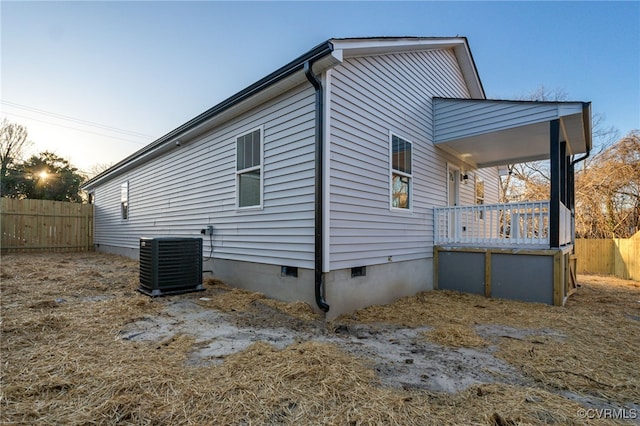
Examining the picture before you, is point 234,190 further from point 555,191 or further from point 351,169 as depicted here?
point 555,191

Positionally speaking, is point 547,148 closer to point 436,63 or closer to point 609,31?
point 436,63

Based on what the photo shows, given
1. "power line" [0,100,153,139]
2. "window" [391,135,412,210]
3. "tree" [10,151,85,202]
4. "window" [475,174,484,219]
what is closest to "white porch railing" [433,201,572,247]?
"window" [391,135,412,210]

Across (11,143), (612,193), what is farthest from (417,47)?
(11,143)

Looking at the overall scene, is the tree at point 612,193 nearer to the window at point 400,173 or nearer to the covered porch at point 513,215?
the covered porch at point 513,215

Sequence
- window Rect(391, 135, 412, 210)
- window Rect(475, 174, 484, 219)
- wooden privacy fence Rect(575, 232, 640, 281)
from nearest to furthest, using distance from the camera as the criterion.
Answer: window Rect(391, 135, 412, 210), wooden privacy fence Rect(575, 232, 640, 281), window Rect(475, 174, 484, 219)

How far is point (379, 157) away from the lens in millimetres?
5625

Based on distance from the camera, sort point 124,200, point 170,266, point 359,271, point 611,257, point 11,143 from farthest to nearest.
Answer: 1. point 11,143
2. point 124,200
3. point 611,257
4. point 170,266
5. point 359,271

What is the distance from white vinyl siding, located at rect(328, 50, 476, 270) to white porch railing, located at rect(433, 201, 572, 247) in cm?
38

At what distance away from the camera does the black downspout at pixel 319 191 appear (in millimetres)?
4375

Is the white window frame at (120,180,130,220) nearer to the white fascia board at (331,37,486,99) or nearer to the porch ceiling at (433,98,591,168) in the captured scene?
the white fascia board at (331,37,486,99)

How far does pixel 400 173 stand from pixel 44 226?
15139 millimetres

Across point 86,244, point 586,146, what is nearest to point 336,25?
point 586,146

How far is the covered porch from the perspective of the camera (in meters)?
5.50

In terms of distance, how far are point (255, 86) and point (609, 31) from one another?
11970 millimetres
